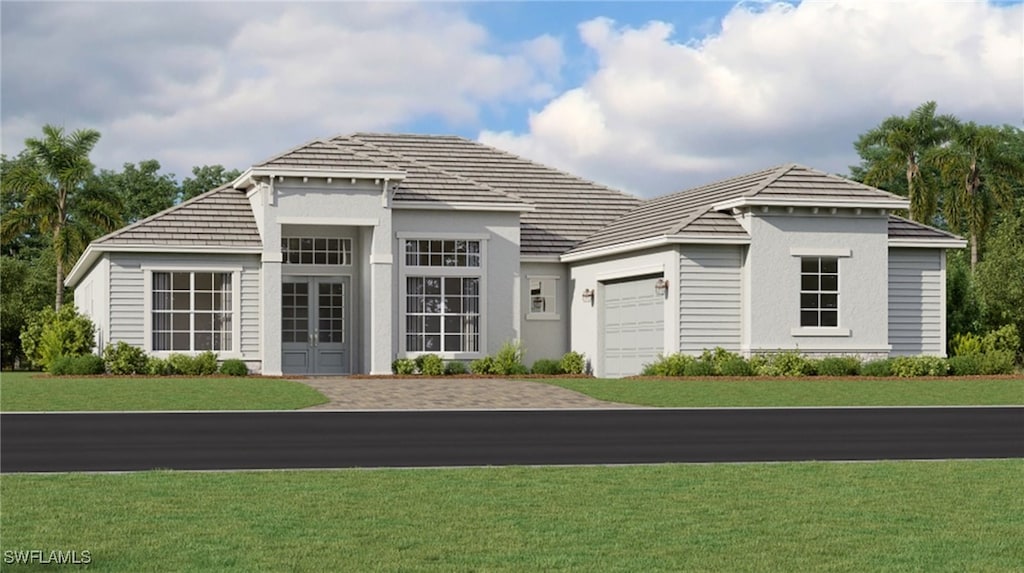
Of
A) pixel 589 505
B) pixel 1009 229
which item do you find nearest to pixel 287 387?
pixel 589 505

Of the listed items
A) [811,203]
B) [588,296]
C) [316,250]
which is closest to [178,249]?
[316,250]

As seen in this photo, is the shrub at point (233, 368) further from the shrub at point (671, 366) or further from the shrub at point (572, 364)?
the shrub at point (671, 366)

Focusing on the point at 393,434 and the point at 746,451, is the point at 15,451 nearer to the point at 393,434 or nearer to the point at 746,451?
the point at 393,434

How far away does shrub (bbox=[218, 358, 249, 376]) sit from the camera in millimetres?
32312

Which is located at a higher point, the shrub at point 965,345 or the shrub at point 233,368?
the shrub at point 965,345

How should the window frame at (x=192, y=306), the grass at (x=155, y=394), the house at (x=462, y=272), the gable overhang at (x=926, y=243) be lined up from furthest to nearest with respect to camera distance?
the gable overhang at (x=926, y=243) < the window frame at (x=192, y=306) < the house at (x=462, y=272) < the grass at (x=155, y=394)

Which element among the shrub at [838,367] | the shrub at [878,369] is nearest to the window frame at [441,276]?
the shrub at [838,367]

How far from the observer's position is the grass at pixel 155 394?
22.9m

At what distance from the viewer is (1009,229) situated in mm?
42875

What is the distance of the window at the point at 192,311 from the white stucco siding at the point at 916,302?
652 inches

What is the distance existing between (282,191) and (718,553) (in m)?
24.9

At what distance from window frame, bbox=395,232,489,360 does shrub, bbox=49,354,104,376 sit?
24.0ft

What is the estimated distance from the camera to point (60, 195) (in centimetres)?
4616

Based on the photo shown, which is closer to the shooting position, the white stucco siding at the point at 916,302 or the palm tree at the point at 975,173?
the white stucco siding at the point at 916,302
